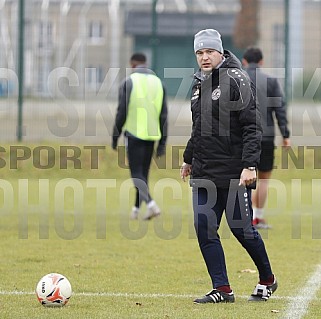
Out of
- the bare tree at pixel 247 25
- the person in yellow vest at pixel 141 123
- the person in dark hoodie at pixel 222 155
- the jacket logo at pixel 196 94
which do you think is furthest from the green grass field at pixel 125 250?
the bare tree at pixel 247 25

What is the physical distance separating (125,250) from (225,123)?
12.0ft

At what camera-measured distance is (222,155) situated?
7.50 meters

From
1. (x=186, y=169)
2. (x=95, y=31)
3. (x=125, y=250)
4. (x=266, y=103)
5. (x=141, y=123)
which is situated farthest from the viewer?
(x=95, y=31)

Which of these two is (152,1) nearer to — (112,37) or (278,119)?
(112,37)

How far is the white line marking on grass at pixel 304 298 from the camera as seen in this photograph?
7102 millimetres

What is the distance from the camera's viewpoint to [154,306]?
7312 mm

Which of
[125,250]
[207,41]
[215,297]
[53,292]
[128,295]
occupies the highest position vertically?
[207,41]

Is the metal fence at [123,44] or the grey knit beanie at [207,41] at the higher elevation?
the grey knit beanie at [207,41]

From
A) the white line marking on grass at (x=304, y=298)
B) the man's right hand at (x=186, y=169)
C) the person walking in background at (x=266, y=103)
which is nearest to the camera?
the white line marking on grass at (x=304, y=298)

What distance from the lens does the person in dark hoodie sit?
7.42 m

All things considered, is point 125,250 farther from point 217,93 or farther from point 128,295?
point 217,93

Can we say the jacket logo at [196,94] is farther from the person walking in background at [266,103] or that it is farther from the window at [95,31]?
the window at [95,31]

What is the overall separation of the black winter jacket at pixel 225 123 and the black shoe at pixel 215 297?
842 millimetres

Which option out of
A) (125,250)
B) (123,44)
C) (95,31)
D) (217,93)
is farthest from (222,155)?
(95,31)
